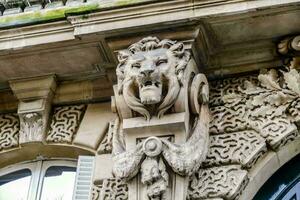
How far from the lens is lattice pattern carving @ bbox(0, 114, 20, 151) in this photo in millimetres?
6707

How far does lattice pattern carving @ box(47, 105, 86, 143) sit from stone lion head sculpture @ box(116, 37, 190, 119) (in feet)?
2.79

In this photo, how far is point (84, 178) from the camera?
20.4 ft

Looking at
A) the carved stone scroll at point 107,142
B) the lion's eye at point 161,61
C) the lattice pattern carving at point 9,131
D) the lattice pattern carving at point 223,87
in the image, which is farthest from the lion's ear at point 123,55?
the lattice pattern carving at point 9,131

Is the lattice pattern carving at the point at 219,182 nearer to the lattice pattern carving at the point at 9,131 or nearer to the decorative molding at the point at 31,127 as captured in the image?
the decorative molding at the point at 31,127

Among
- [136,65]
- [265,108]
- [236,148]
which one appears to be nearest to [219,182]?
[236,148]

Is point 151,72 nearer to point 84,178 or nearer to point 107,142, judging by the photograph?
point 107,142

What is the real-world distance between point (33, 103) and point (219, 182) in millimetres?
1967

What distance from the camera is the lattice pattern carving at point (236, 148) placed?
19.0 ft

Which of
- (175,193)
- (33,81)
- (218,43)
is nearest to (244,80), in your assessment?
(218,43)

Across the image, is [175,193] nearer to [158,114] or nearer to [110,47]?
[158,114]

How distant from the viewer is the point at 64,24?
635 centimetres

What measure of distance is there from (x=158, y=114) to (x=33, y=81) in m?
1.49

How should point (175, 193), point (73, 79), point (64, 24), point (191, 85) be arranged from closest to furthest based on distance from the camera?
1. point (175, 193)
2. point (191, 85)
3. point (64, 24)
4. point (73, 79)

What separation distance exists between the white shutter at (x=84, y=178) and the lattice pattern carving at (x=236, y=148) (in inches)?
39.8
